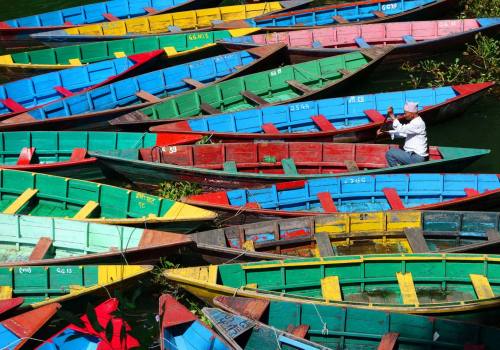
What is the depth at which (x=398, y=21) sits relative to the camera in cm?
1970

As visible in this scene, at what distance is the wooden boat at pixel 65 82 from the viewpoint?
661 inches

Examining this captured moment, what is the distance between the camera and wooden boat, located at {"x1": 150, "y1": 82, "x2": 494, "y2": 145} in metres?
14.8

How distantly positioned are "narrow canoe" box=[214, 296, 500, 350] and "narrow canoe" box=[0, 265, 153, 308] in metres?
1.60

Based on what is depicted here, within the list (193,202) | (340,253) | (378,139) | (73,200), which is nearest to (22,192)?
(73,200)

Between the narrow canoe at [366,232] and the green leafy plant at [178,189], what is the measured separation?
206cm

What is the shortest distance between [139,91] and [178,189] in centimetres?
427

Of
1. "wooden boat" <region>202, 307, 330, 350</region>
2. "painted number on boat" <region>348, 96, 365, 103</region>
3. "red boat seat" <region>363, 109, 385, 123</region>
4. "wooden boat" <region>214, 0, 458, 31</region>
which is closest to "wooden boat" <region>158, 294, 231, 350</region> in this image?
"wooden boat" <region>202, 307, 330, 350</region>

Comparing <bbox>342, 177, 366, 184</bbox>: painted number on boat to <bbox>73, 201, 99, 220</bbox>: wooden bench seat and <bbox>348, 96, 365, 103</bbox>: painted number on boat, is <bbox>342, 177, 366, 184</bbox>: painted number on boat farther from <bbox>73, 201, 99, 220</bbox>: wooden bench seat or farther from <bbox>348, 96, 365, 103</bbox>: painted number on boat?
<bbox>73, 201, 99, 220</bbox>: wooden bench seat

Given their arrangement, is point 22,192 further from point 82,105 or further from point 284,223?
point 284,223

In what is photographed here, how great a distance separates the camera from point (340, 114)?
15.5 m

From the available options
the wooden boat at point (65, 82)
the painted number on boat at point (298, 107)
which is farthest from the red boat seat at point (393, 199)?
the wooden boat at point (65, 82)

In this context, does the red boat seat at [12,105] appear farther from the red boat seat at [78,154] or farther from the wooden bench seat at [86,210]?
the wooden bench seat at [86,210]

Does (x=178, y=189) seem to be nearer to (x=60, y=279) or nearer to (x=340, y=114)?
(x=60, y=279)

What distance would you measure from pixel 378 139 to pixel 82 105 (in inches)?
263
